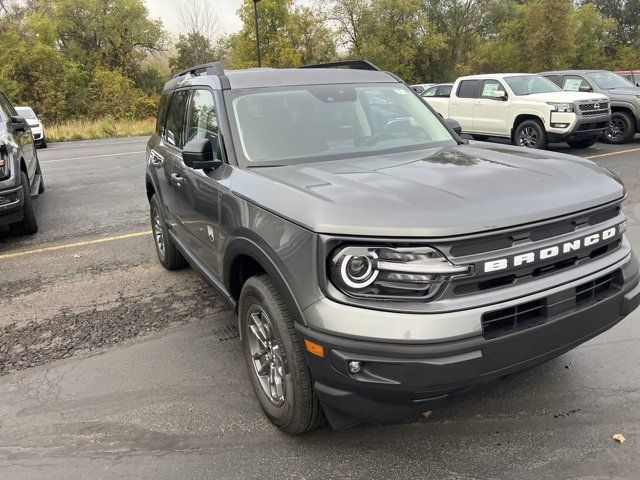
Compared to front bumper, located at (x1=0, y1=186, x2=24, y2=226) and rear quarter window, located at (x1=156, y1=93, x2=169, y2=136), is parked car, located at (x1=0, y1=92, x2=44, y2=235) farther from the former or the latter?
rear quarter window, located at (x1=156, y1=93, x2=169, y2=136)

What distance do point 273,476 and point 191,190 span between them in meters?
2.01

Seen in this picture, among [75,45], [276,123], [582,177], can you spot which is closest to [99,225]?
[276,123]

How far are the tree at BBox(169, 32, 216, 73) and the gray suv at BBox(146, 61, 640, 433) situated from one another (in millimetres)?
56647

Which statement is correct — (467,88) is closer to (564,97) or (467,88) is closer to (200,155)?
(564,97)

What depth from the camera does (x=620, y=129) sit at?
1270cm

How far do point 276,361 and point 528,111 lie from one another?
1031cm

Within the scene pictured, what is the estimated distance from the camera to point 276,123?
3.39 meters

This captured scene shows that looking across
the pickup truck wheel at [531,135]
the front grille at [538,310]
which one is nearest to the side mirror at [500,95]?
the pickup truck wheel at [531,135]

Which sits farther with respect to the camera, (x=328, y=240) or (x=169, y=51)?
(x=169, y=51)

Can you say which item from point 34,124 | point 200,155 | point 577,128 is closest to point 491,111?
point 577,128

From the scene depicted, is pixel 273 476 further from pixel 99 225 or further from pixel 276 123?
pixel 99 225

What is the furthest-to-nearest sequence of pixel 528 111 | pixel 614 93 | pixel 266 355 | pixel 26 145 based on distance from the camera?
1. pixel 614 93
2. pixel 528 111
3. pixel 26 145
4. pixel 266 355

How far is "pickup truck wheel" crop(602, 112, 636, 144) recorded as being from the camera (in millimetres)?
12336

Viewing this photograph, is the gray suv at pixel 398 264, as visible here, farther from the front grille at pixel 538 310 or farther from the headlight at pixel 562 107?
the headlight at pixel 562 107
